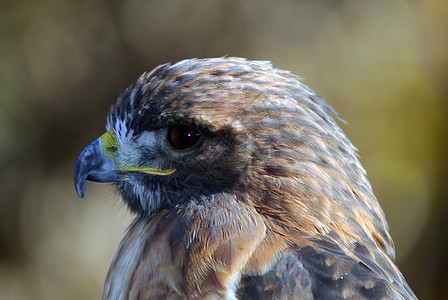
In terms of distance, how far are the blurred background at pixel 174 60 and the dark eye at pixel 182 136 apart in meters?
4.03

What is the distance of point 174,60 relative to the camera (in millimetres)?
6789

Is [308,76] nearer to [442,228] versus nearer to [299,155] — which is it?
[442,228]

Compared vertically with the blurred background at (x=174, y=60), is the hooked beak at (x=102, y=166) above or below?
above

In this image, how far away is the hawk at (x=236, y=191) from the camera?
7.27 ft

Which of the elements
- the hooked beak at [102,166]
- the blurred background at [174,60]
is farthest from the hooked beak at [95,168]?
the blurred background at [174,60]

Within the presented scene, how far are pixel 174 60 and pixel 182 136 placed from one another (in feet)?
14.2

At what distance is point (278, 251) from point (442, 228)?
5258 millimetres

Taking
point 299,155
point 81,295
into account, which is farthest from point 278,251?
point 81,295

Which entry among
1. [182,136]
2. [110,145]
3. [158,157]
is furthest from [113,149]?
[182,136]

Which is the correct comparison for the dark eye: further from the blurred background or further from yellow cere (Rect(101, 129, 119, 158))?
the blurred background

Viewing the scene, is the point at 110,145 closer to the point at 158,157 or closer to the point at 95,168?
the point at 95,168

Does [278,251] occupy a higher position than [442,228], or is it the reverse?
[278,251]

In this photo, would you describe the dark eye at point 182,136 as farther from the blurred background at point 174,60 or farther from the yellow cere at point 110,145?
the blurred background at point 174,60

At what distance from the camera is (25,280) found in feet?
22.3
